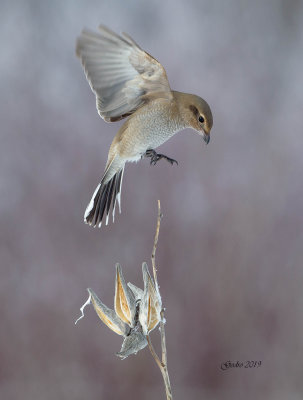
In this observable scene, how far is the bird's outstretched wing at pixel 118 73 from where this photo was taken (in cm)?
61

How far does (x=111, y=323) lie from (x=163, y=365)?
0.08 m

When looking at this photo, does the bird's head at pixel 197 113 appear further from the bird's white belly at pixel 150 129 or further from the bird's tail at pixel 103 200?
the bird's tail at pixel 103 200

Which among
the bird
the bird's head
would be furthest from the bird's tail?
the bird's head

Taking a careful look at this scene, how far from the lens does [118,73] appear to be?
658 millimetres

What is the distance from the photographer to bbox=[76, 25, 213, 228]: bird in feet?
2.03

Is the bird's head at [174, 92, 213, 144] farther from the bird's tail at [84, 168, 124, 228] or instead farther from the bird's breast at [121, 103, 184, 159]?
the bird's tail at [84, 168, 124, 228]

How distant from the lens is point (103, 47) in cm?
62

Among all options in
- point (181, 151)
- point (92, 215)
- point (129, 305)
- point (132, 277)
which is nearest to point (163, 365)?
point (129, 305)

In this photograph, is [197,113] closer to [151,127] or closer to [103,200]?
[151,127]

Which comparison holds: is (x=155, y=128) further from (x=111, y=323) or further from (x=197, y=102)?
(x=111, y=323)

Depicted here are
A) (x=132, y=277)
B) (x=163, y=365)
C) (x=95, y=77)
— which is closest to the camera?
(x=163, y=365)

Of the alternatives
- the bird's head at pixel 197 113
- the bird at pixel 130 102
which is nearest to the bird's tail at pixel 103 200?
the bird at pixel 130 102

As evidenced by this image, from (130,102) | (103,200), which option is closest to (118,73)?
(130,102)

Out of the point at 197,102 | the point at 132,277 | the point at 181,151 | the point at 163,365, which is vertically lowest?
the point at 163,365
